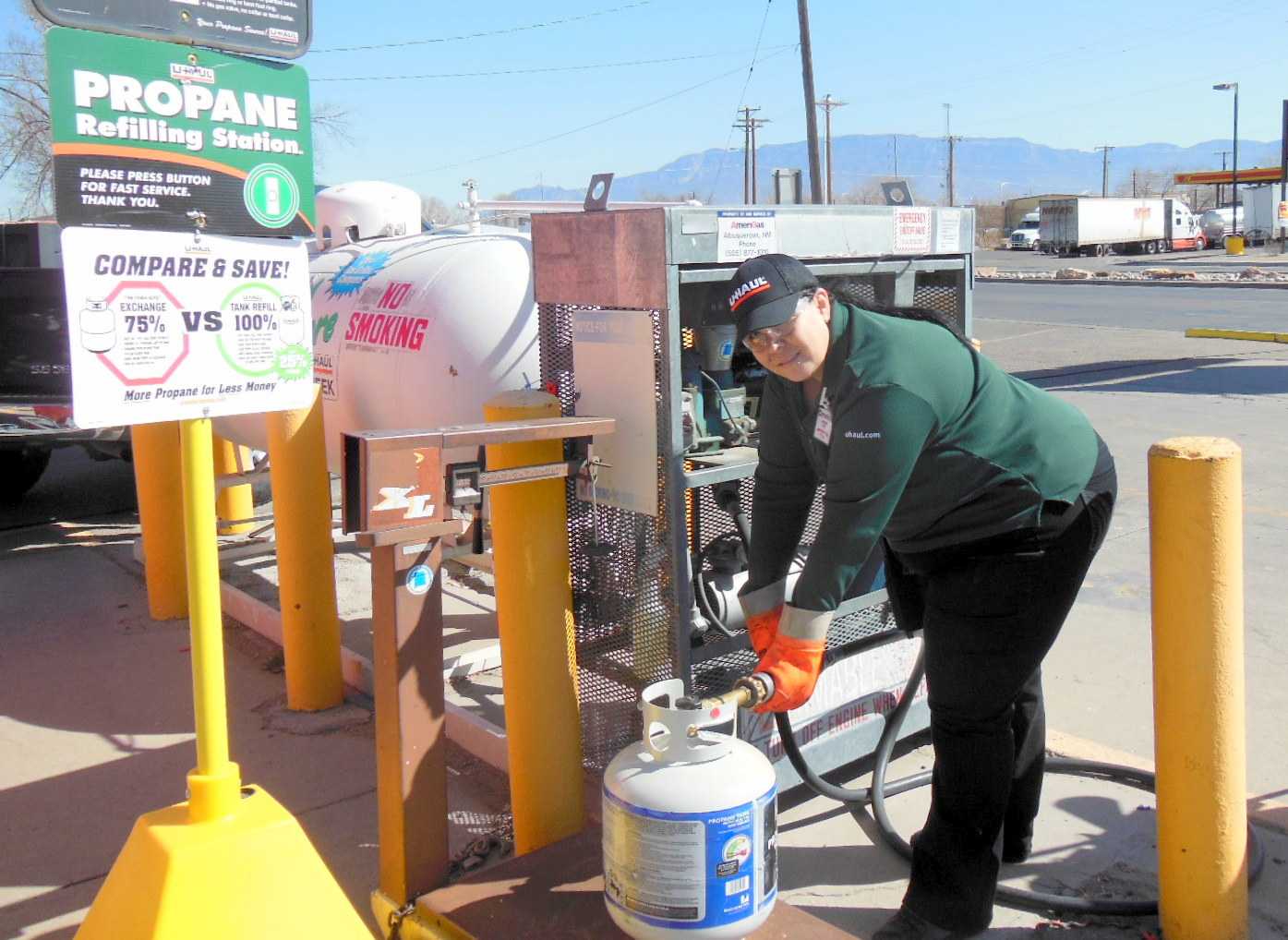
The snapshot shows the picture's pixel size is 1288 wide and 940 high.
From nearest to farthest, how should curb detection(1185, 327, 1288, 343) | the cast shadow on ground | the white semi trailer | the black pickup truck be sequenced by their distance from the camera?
the black pickup truck
the cast shadow on ground
curb detection(1185, 327, 1288, 343)
the white semi trailer

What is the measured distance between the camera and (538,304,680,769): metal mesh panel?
3.51m

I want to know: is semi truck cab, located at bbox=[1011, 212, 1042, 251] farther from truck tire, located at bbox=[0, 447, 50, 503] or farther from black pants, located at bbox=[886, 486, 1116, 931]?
black pants, located at bbox=[886, 486, 1116, 931]

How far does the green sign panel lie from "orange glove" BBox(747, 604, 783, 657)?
1.50 metres

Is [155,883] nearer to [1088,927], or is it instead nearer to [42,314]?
[1088,927]

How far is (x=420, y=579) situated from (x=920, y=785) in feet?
6.41

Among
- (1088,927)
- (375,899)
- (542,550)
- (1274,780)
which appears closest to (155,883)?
(375,899)

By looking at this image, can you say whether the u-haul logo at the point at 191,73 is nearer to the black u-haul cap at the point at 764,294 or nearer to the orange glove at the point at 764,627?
the black u-haul cap at the point at 764,294

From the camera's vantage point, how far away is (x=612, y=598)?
3709mm

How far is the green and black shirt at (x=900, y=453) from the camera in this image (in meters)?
2.73

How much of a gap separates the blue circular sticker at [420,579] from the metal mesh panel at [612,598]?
2.22ft

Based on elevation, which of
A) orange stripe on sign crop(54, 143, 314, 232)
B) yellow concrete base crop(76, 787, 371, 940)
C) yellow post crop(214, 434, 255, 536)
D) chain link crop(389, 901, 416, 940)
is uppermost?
orange stripe on sign crop(54, 143, 314, 232)

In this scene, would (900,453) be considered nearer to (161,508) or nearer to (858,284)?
(858,284)

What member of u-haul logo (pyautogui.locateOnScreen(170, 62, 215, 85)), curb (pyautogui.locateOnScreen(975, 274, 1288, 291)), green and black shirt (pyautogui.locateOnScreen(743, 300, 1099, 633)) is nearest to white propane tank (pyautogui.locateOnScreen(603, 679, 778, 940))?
green and black shirt (pyautogui.locateOnScreen(743, 300, 1099, 633))

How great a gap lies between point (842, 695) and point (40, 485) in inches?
348
